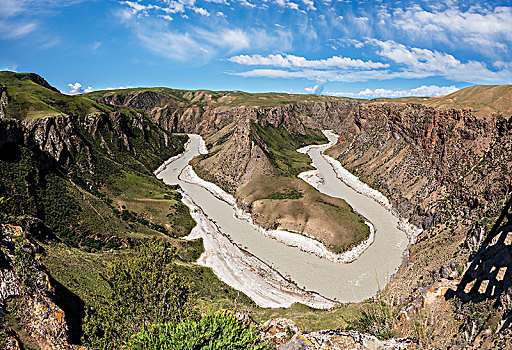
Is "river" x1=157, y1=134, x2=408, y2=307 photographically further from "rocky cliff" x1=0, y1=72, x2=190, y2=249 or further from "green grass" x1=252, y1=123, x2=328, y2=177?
"green grass" x1=252, y1=123, x2=328, y2=177

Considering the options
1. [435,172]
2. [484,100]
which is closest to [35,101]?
[435,172]

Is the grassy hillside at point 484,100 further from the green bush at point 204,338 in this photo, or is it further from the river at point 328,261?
the green bush at point 204,338

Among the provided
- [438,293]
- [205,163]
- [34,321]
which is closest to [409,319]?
[438,293]

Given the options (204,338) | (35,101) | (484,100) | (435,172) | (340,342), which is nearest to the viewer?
(204,338)

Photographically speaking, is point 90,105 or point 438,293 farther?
point 90,105

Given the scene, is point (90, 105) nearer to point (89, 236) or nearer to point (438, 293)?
point (89, 236)

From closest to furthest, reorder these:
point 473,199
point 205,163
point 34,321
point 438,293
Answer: point 34,321
point 438,293
point 473,199
point 205,163

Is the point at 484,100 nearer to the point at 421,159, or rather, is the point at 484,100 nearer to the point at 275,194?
the point at 421,159
